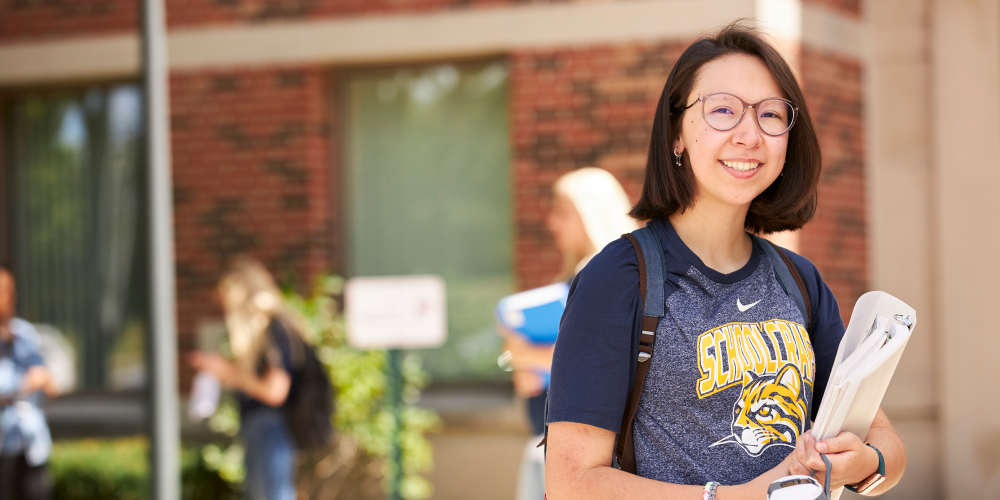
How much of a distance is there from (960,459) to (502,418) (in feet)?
10.4

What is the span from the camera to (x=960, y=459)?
6.23 meters

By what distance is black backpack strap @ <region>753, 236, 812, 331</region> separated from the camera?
68.1 inches

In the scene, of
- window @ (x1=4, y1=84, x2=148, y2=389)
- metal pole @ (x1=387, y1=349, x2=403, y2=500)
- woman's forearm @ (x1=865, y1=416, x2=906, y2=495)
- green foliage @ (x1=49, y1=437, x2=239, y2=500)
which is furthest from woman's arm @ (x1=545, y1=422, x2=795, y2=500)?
window @ (x1=4, y1=84, x2=148, y2=389)

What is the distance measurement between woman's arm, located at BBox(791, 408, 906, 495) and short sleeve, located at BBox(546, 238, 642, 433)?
1.00 feet

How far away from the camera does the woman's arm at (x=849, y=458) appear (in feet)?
4.83

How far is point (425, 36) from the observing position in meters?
6.66

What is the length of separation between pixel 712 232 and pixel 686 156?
152 millimetres

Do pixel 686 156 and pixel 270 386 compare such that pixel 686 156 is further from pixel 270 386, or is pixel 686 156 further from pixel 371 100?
pixel 371 100

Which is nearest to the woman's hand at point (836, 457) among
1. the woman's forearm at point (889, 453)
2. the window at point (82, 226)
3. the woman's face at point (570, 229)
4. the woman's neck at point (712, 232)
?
the woman's forearm at point (889, 453)

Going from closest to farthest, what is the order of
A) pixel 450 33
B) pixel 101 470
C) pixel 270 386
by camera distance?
pixel 270 386 → pixel 450 33 → pixel 101 470

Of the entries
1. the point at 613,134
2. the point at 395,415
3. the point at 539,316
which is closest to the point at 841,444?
the point at 539,316

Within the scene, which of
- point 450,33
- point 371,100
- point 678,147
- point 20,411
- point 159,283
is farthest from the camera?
point 371,100

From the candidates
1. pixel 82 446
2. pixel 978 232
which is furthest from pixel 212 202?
pixel 978 232

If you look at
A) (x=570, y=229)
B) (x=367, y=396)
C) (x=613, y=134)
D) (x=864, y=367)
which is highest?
(x=613, y=134)
